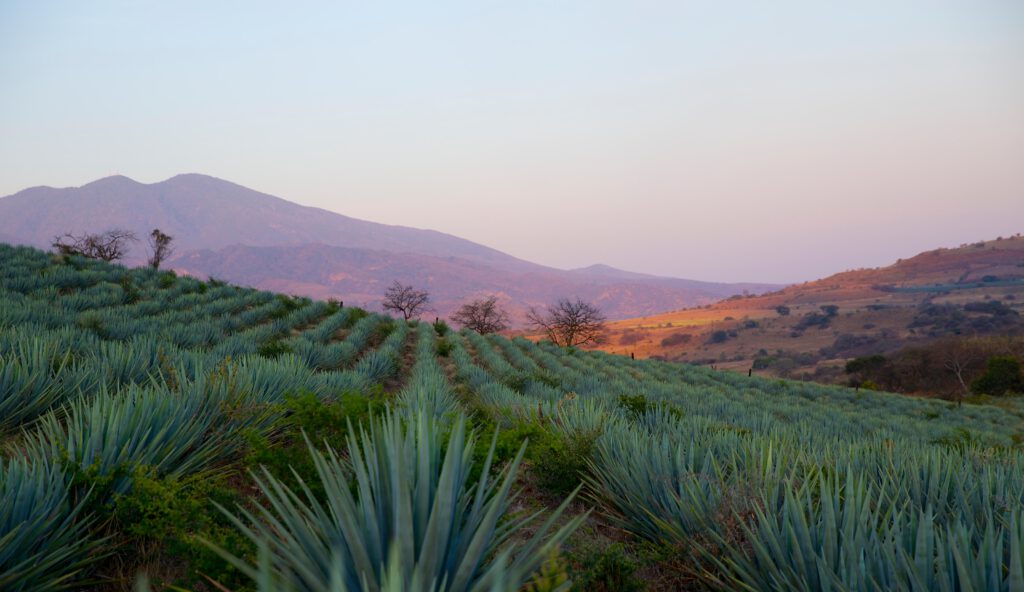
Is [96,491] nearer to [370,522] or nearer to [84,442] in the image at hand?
[84,442]

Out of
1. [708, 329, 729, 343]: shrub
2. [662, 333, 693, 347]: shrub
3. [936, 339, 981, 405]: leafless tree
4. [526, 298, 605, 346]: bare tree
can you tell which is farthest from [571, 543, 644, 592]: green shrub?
[662, 333, 693, 347]: shrub

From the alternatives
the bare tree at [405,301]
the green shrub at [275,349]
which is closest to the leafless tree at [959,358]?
the bare tree at [405,301]

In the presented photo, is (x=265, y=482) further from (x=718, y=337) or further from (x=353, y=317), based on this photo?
(x=718, y=337)

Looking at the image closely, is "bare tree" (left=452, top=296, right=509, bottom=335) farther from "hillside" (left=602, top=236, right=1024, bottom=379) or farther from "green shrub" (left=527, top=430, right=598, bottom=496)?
"green shrub" (left=527, top=430, right=598, bottom=496)

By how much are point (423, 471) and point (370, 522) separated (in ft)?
0.87

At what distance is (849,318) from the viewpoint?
7038 centimetres

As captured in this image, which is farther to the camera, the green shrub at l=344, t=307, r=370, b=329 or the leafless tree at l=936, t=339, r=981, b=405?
the leafless tree at l=936, t=339, r=981, b=405

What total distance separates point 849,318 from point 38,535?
84619 mm

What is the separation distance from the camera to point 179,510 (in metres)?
2.15

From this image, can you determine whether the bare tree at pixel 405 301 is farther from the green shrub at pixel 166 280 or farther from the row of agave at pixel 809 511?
the row of agave at pixel 809 511

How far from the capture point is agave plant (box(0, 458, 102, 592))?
5.78ft

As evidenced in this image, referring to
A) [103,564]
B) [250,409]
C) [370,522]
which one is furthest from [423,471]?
[250,409]

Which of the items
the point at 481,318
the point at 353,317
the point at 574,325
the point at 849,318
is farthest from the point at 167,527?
the point at 849,318

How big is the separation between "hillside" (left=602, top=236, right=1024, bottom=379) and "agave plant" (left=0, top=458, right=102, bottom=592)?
5075 cm
